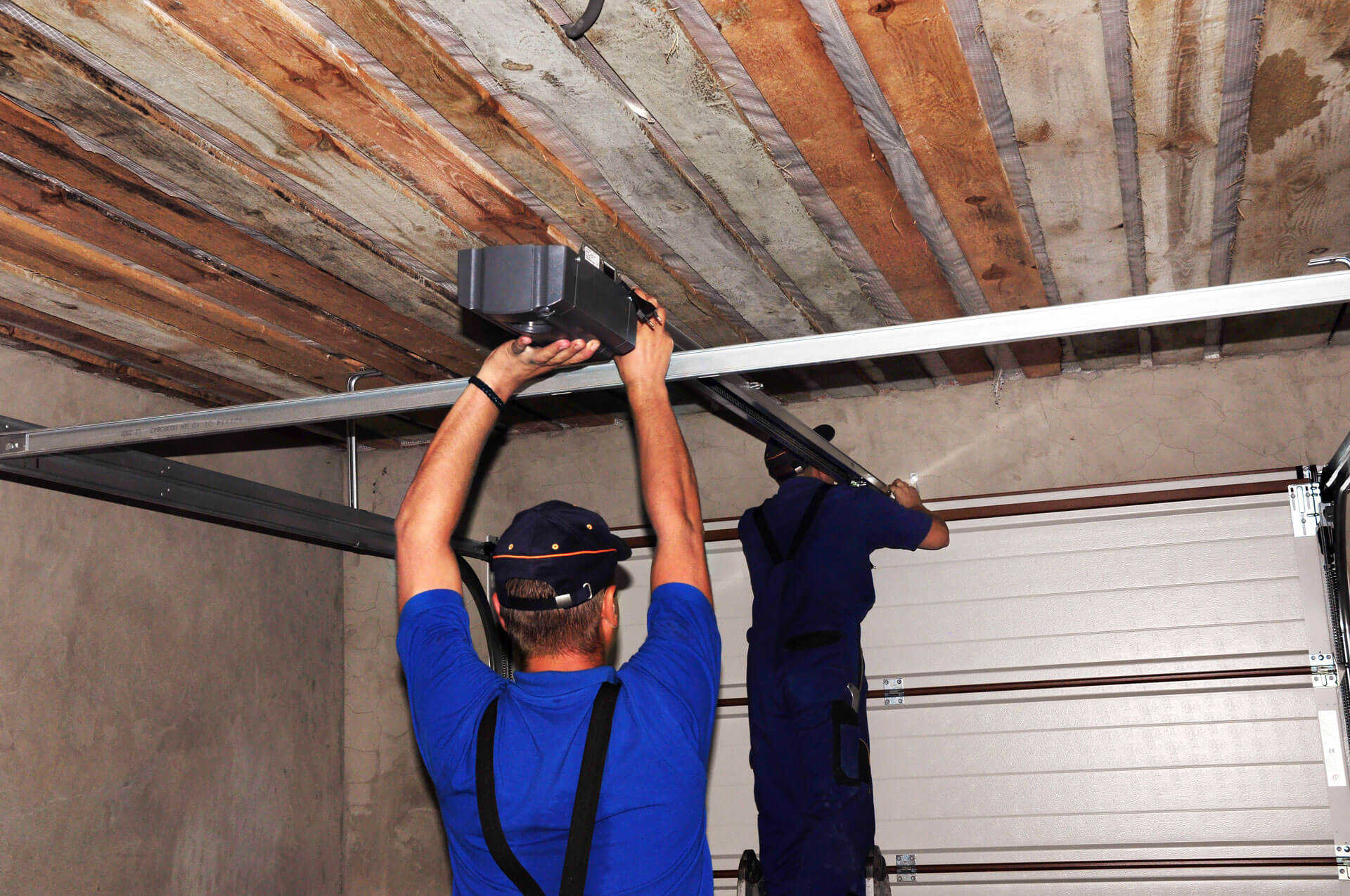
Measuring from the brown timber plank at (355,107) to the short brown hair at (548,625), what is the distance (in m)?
1.20

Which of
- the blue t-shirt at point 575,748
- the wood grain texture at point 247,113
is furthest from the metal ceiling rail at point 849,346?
the blue t-shirt at point 575,748

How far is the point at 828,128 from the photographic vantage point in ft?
8.18

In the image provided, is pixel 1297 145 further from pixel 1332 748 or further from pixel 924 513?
pixel 1332 748

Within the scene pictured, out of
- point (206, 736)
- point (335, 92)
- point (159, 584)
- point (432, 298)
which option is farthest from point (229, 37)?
point (206, 736)

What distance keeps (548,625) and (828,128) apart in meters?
1.41

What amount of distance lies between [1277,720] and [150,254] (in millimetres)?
4605

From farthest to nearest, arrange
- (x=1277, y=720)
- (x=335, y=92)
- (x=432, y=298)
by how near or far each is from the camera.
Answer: (x=1277, y=720), (x=432, y=298), (x=335, y=92)

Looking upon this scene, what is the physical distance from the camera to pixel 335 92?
2.29 m

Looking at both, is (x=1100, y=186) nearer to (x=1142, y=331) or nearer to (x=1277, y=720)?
(x=1142, y=331)

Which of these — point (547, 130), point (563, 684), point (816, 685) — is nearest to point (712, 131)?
point (547, 130)

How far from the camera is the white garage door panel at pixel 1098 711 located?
437 centimetres

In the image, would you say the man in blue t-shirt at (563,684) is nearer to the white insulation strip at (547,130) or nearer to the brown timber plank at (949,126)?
the white insulation strip at (547,130)

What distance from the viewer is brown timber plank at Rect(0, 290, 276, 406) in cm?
366

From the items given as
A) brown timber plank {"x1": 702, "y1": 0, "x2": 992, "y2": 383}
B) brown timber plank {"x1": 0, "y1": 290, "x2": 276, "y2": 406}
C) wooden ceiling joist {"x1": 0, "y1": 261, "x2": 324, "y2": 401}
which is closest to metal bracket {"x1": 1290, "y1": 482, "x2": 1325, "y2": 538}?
brown timber plank {"x1": 702, "y1": 0, "x2": 992, "y2": 383}
